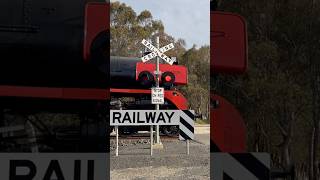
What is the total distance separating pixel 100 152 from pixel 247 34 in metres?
0.53

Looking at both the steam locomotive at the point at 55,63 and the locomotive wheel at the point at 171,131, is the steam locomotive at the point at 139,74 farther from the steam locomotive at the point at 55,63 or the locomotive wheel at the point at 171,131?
the locomotive wheel at the point at 171,131

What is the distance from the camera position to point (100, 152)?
1366 mm

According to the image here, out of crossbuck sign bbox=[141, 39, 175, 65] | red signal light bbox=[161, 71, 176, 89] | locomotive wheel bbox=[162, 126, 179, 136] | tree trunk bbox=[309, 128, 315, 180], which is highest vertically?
crossbuck sign bbox=[141, 39, 175, 65]

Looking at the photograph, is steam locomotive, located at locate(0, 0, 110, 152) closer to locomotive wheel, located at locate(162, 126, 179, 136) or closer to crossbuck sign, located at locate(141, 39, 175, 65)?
crossbuck sign, located at locate(141, 39, 175, 65)

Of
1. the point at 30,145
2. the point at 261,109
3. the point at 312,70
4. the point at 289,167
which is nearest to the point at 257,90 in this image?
the point at 261,109

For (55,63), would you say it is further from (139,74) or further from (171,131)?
(171,131)

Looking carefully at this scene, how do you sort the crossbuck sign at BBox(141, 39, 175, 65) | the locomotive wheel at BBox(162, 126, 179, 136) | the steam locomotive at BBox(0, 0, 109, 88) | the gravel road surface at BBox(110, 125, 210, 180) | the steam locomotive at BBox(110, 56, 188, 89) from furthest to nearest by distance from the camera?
the locomotive wheel at BBox(162, 126, 179, 136), the gravel road surface at BBox(110, 125, 210, 180), the crossbuck sign at BBox(141, 39, 175, 65), the steam locomotive at BBox(110, 56, 188, 89), the steam locomotive at BBox(0, 0, 109, 88)

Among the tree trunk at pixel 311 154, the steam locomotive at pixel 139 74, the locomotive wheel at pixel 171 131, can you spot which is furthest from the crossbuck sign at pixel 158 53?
the locomotive wheel at pixel 171 131

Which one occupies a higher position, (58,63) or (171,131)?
(58,63)

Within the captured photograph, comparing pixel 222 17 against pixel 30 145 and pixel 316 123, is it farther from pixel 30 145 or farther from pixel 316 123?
pixel 30 145

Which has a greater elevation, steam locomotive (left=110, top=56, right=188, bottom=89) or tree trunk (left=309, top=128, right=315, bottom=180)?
steam locomotive (left=110, top=56, right=188, bottom=89)

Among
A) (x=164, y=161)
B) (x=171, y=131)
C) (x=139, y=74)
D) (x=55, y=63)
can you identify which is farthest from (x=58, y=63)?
(x=171, y=131)

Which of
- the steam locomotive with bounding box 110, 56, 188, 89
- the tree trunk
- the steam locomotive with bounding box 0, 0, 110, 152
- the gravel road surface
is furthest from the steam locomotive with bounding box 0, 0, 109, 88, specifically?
the gravel road surface

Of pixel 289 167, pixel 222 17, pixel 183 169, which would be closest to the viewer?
pixel 222 17
